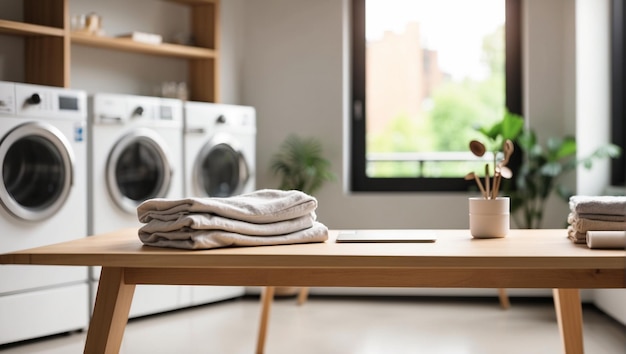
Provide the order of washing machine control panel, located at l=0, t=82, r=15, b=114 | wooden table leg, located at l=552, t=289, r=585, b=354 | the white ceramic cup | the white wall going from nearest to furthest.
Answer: the white ceramic cup → wooden table leg, located at l=552, t=289, r=585, b=354 → washing machine control panel, located at l=0, t=82, r=15, b=114 → the white wall

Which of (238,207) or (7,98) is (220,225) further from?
(7,98)

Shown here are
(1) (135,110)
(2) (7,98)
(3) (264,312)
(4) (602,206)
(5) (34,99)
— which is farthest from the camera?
(1) (135,110)

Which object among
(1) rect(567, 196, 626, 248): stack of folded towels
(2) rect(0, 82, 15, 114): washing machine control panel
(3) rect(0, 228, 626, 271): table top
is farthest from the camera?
(2) rect(0, 82, 15, 114): washing machine control panel

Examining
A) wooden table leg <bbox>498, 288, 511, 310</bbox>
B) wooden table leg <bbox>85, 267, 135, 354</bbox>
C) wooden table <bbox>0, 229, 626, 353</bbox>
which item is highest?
wooden table <bbox>0, 229, 626, 353</bbox>

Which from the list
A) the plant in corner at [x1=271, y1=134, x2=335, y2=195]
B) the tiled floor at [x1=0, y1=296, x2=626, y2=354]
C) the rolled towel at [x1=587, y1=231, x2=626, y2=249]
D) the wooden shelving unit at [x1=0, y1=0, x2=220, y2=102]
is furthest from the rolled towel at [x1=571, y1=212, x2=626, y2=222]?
the plant in corner at [x1=271, y1=134, x2=335, y2=195]

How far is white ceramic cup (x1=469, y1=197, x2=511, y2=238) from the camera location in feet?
6.64

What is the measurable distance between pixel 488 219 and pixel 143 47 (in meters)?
2.81

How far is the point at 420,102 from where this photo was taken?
5074mm

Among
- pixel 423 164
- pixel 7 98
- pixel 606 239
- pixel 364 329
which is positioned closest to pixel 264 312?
A: pixel 364 329

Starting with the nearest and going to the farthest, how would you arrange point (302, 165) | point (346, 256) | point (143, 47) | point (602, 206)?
point (346, 256), point (602, 206), point (143, 47), point (302, 165)

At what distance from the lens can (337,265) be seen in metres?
1.61

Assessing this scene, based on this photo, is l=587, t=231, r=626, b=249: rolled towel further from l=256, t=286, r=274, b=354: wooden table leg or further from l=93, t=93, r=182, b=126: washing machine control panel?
l=93, t=93, r=182, b=126: washing machine control panel

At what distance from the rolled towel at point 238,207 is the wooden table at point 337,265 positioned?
0.09 metres

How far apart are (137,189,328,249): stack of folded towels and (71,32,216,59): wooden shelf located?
2.40 m
